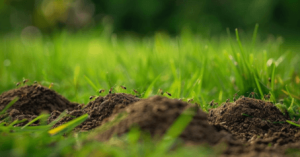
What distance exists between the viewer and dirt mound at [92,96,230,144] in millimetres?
1267

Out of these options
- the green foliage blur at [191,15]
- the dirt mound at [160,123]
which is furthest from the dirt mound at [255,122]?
the green foliage blur at [191,15]

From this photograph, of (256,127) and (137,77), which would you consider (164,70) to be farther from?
(256,127)

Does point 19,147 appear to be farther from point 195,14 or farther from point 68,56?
point 195,14

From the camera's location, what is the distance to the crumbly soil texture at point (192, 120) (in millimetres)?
1265

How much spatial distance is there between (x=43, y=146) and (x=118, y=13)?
8598 mm

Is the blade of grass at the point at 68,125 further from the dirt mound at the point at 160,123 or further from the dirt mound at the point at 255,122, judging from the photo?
the dirt mound at the point at 255,122

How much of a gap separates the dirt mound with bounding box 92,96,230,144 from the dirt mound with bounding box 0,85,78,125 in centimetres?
80

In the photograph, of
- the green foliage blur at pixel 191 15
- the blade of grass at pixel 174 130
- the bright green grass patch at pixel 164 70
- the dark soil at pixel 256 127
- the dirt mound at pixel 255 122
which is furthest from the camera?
the green foliage blur at pixel 191 15

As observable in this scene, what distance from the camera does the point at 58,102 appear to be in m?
2.08

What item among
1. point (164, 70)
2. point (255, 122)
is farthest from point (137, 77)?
point (255, 122)

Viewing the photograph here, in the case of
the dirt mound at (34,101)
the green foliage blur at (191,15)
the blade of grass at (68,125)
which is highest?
the green foliage blur at (191,15)

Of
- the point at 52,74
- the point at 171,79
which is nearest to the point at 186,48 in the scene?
the point at 171,79

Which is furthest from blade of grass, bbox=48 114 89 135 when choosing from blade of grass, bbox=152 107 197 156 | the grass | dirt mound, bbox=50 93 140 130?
blade of grass, bbox=152 107 197 156

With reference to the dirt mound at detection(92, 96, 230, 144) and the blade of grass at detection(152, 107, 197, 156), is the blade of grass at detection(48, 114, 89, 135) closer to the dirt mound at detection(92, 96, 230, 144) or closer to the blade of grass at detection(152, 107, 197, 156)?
the dirt mound at detection(92, 96, 230, 144)
